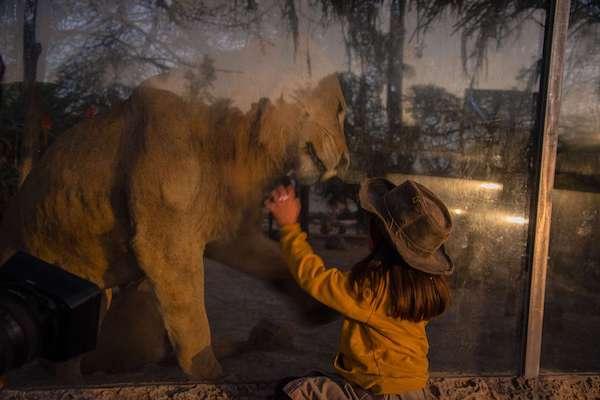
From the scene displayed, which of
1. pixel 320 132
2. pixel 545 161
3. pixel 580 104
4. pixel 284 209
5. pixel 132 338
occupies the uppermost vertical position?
pixel 580 104

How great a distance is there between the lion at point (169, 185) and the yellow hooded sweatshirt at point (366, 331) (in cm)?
57

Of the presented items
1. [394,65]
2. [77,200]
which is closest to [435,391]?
[394,65]

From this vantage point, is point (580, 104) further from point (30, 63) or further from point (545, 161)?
point (30, 63)

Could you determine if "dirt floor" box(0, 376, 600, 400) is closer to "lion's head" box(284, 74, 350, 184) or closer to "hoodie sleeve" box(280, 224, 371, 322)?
"hoodie sleeve" box(280, 224, 371, 322)

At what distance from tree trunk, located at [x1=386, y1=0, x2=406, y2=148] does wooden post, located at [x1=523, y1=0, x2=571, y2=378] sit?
77 centimetres

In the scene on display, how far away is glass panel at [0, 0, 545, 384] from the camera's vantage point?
8.02 feet

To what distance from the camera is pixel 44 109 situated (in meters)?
2.42

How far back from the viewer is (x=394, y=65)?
2.85m

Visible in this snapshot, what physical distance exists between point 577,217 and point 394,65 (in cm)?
141

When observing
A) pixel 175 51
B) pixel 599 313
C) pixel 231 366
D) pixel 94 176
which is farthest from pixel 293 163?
pixel 599 313

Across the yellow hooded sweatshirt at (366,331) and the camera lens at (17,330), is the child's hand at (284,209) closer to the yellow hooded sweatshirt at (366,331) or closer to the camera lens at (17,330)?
the yellow hooded sweatshirt at (366,331)

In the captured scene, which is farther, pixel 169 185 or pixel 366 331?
pixel 169 185

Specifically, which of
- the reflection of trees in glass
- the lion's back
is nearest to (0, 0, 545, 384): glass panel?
the lion's back

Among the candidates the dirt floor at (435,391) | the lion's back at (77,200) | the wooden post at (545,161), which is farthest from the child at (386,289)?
the wooden post at (545,161)
